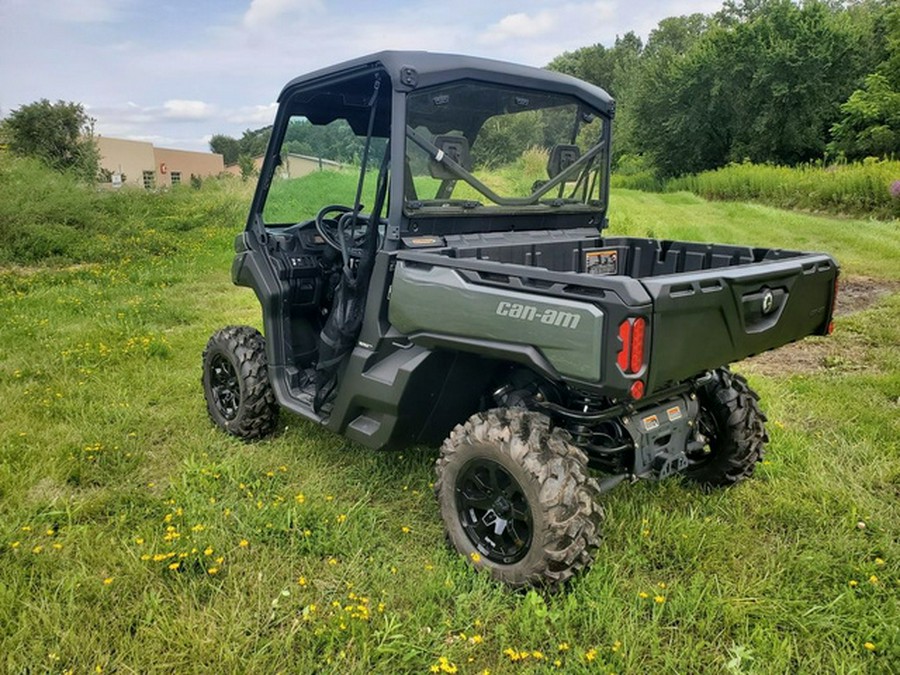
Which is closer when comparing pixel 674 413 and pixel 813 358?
pixel 674 413

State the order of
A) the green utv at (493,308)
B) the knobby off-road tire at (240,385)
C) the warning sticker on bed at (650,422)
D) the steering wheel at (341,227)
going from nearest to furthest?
the green utv at (493,308) → the warning sticker on bed at (650,422) → the steering wheel at (341,227) → the knobby off-road tire at (240,385)

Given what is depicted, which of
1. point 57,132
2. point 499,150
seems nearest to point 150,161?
point 57,132

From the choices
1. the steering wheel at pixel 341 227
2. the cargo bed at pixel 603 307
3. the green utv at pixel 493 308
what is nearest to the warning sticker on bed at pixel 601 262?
the green utv at pixel 493 308

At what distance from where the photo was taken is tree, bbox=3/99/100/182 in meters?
23.2

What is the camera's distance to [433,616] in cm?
269

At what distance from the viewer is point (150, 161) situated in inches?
1638

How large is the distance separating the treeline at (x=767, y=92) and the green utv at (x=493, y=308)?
86.1 ft

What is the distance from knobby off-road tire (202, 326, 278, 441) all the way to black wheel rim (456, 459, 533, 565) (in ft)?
5.67

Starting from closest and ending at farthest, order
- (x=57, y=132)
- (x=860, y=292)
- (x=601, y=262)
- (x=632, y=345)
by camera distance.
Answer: (x=632, y=345)
(x=601, y=262)
(x=860, y=292)
(x=57, y=132)

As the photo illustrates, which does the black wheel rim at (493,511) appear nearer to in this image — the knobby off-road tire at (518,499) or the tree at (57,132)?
the knobby off-road tire at (518,499)

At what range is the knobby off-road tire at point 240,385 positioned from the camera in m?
4.23

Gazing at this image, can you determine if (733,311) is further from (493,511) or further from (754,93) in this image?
(754,93)

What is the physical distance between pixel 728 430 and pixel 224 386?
301cm

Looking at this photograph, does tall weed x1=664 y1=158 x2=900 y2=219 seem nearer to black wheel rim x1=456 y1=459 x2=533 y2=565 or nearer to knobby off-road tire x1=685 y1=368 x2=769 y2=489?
knobby off-road tire x1=685 y1=368 x2=769 y2=489
